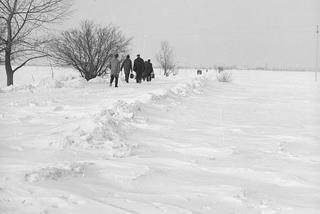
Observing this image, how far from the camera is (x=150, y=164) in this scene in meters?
6.14

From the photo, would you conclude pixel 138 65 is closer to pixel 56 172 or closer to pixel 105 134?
pixel 105 134

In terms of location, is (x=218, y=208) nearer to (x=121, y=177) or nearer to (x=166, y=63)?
(x=121, y=177)

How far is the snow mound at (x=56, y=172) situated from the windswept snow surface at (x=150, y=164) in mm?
13

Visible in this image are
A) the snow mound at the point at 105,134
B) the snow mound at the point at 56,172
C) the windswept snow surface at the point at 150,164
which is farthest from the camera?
the snow mound at the point at 105,134

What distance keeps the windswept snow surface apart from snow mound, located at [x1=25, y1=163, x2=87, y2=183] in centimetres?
1

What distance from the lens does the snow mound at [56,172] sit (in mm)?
4727

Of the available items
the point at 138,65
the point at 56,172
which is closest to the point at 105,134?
the point at 56,172

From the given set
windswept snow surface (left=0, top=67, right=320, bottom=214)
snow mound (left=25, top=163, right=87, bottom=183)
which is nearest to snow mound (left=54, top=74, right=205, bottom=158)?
windswept snow surface (left=0, top=67, right=320, bottom=214)

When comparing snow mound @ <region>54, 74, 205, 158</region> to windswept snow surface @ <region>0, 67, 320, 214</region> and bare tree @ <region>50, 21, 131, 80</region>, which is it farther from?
bare tree @ <region>50, 21, 131, 80</region>

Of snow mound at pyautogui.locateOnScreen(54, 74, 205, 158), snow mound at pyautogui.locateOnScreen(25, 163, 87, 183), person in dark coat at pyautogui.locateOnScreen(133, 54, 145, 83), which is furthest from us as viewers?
person in dark coat at pyautogui.locateOnScreen(133, 54, 145, 83)

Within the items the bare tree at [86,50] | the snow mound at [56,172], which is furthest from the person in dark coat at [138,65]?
the snow mound at [56,172]

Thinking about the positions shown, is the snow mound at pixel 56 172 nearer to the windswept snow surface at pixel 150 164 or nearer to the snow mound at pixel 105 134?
the windswept snow surface at pixel 150 164

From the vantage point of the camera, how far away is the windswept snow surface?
445cm

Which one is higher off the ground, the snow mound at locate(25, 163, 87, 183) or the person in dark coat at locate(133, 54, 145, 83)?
the person in dark coat at locate(133, 54, 145, 83)
